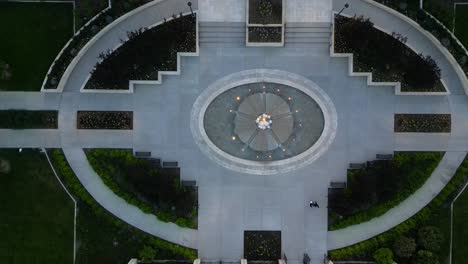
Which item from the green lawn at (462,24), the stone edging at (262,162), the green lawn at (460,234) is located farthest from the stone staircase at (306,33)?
the green lawn at (460,234)

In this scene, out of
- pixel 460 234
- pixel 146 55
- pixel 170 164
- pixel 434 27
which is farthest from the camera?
pixel 460 234

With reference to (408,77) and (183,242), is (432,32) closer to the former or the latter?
(408,77)

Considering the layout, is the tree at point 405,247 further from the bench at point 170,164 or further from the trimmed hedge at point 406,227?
the bench at point 170,164

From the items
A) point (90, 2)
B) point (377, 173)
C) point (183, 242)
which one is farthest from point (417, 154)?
point (90, 2)

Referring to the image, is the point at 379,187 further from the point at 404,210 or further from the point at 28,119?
the point at 28,119

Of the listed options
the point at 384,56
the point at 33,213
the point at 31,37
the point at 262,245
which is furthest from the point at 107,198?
the point at 384,56

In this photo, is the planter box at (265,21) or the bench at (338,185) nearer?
the planter box at (265,21)
